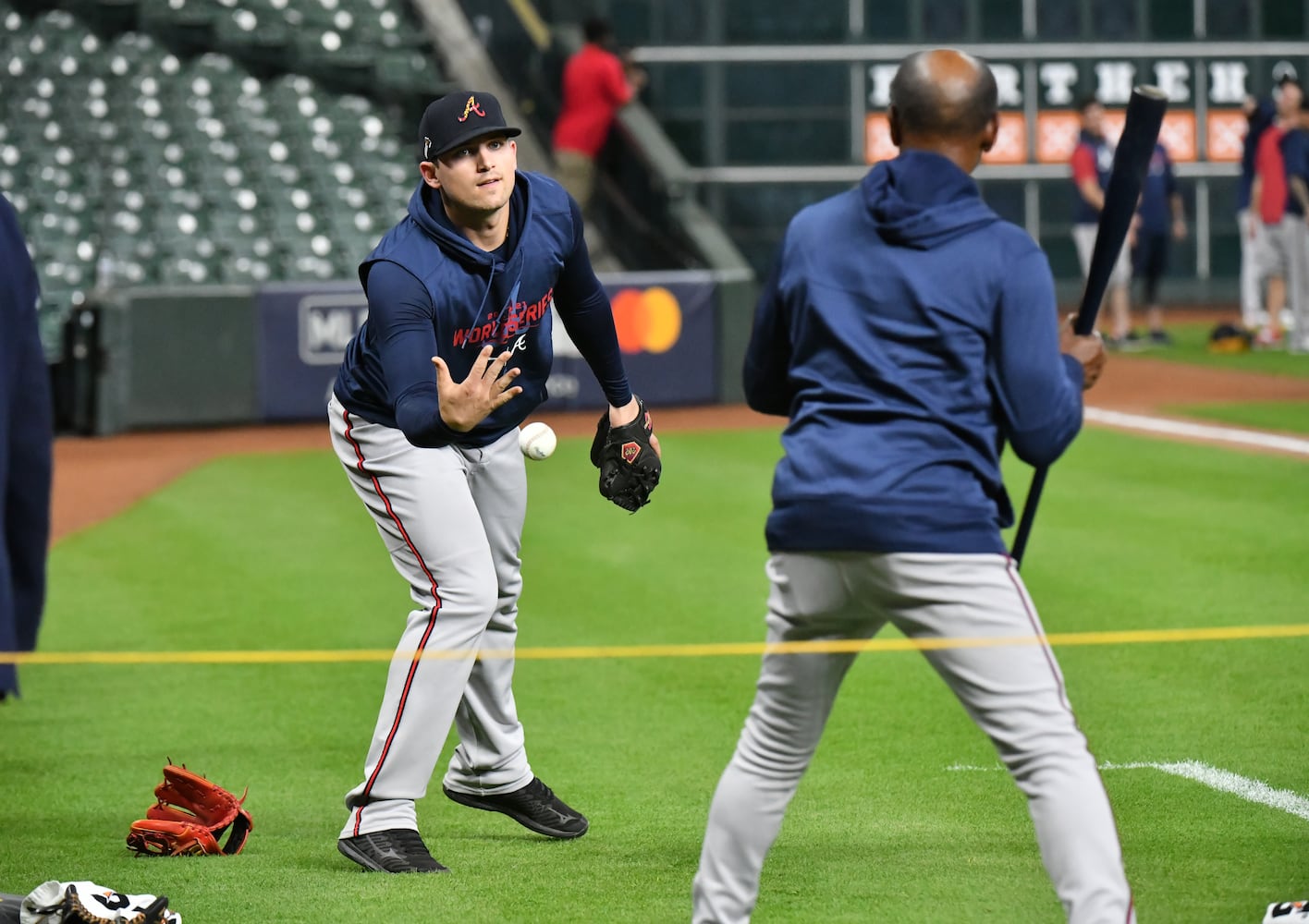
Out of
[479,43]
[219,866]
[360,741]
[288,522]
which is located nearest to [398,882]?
[219,866]

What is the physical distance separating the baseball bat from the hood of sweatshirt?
0.45 meters

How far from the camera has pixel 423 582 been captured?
5211mm

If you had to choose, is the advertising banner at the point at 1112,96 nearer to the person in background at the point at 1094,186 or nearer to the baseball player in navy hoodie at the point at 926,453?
the person in background at the point at 1094,186

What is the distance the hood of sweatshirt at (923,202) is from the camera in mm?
3910

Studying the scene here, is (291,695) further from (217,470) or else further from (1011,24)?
(1011,24)

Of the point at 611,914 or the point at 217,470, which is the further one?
the point at 217,470

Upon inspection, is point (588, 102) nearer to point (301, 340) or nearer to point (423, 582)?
point (301, 340)

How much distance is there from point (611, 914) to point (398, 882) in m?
0.63

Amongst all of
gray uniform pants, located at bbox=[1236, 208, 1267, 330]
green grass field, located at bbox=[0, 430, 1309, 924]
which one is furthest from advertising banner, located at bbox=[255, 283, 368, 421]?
gray uniform pants, located at bbox=[1236, 208, 1267, 330]

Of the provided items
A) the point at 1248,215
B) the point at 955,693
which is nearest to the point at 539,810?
the point at 955,693

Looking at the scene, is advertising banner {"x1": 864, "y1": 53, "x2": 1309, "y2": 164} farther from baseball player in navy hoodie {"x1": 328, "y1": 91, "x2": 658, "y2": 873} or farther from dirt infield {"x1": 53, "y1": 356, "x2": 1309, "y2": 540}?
baseball player in navy hoodie {"x1": 328, "y1": 91, "x2": 658, "y2": 873}

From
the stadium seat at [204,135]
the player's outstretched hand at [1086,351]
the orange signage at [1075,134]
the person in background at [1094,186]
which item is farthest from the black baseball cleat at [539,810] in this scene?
the orange signage at [1075,134]

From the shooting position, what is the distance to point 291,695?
757cm

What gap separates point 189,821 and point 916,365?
2.64 metres
